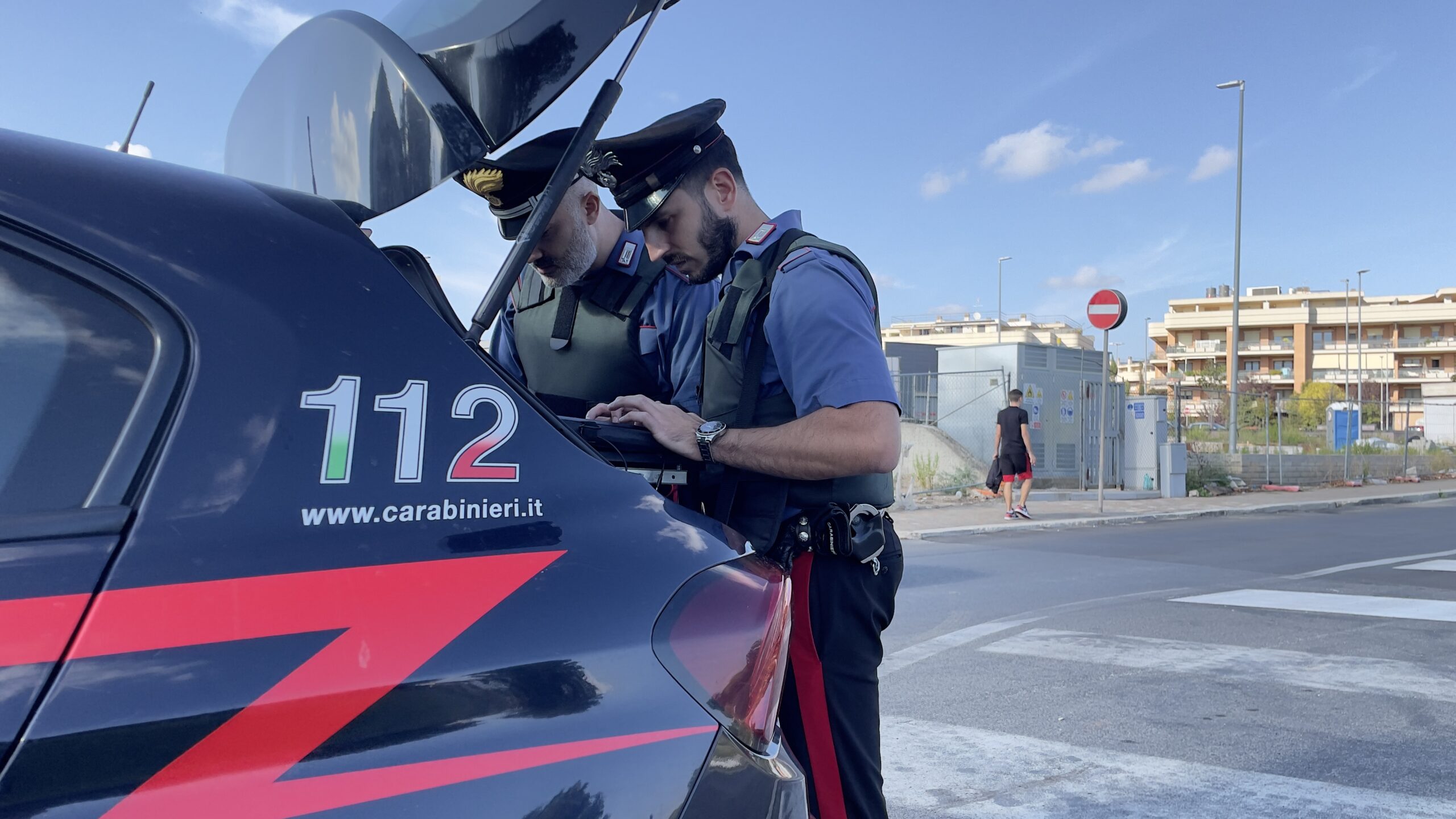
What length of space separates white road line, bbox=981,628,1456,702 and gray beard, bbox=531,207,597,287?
3.60m

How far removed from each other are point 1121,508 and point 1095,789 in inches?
499

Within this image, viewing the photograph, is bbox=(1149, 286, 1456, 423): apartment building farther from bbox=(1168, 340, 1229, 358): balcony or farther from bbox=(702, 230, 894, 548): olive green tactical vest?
bbox=(702, 230, 894, 548): olive green tactical vest

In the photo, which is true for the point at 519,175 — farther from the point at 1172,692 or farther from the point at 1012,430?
the point at 1012,430

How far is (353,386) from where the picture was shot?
124 centimetres

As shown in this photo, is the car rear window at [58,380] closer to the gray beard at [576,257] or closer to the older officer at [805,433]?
the older officer at [805,433]

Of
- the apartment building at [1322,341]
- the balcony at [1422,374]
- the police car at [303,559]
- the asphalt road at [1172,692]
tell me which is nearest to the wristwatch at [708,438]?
the police car at [303,559]

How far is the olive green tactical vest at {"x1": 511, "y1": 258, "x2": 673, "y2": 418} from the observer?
2.86 m

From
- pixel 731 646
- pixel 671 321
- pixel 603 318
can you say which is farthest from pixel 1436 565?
pixel 731 646

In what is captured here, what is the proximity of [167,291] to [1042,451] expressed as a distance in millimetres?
18023

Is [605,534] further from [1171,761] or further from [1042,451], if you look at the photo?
[1042,451]

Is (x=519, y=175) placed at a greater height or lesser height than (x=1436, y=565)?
greater

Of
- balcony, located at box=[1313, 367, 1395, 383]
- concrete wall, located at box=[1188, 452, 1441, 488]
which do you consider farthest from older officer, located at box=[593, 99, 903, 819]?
balcony, located at box=[1313, 367, 1395, 383]

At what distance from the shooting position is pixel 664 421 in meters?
2.13

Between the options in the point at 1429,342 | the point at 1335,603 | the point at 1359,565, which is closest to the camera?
the point at 1335,603
